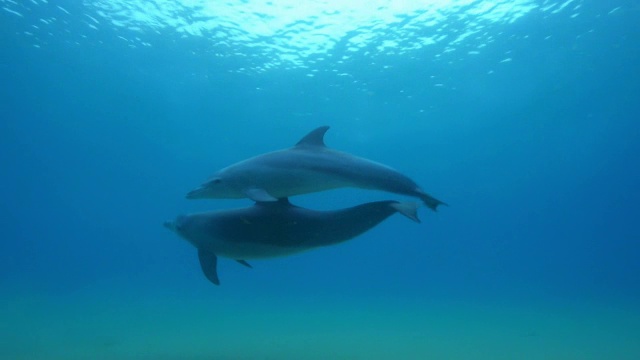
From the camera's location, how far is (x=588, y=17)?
83.7 feet

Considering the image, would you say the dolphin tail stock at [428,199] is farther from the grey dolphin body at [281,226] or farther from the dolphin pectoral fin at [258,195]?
the dolphin pectoral fin at [258,195]

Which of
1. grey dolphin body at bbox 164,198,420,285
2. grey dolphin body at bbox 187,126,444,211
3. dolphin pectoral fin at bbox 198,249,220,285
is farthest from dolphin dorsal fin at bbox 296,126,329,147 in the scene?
dolphin pectoral fin at bbox 198,249,220,285

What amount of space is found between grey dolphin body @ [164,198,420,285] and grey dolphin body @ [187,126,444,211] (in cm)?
21

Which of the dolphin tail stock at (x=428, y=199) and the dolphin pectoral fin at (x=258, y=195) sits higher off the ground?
the dolphin tail stock at (x=428, y=199)

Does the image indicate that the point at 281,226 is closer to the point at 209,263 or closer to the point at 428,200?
the point at 209,263

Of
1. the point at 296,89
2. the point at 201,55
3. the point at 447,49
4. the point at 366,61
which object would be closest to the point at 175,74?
the point at 201,55

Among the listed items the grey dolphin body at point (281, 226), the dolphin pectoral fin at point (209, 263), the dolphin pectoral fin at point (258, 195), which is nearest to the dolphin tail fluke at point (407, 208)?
the grey dolphin body at point (281, 226)

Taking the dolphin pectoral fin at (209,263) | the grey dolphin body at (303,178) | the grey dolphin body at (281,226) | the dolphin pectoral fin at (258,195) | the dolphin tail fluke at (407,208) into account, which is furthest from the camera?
the dolphin pectoral fin at (209,263)

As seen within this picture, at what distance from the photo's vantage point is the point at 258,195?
16.3 ft

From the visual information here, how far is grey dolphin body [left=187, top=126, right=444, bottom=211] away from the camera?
203 inches

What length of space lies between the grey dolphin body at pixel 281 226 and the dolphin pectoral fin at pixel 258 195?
0.60ft

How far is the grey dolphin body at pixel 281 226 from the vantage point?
16.6ft

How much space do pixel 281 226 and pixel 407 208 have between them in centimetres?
136

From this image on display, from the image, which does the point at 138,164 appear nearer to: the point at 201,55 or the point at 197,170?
the point at 197,170
